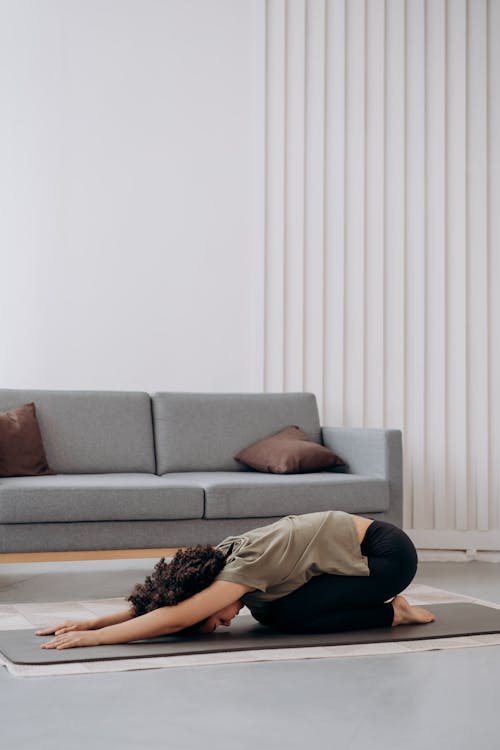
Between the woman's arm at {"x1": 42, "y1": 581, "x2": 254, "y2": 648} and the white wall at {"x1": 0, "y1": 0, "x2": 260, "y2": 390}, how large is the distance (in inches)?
96.9

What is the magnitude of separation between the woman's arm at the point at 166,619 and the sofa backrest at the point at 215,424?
178cm

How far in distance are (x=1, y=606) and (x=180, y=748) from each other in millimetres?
1897

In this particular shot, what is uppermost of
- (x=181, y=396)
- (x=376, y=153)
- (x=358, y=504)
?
(x=376, y=153)

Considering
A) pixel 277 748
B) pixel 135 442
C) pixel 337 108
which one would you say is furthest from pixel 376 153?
pixel 277 748

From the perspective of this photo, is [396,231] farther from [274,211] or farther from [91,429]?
[91,429]

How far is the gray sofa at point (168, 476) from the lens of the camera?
3973 millimetres

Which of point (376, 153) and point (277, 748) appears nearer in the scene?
point (277, 748)

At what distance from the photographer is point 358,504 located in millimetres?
4414

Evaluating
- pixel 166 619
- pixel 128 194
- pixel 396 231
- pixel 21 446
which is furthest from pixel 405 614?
pixel 128 194

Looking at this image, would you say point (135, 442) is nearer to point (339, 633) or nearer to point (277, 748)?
point (339, 633)

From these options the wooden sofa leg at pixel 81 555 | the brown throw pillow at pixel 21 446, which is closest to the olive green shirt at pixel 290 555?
the wooden sofa leg at pixel 81 555

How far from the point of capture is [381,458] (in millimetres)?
4547

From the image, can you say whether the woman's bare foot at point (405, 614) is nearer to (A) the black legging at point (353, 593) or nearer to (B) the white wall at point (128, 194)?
(A) the black legging at point (353, 593)

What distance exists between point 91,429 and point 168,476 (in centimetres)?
44
